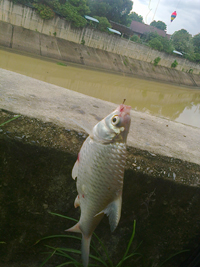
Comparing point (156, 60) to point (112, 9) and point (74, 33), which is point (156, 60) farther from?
point (74, 33)

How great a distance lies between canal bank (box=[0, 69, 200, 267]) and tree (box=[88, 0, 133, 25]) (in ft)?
69.9

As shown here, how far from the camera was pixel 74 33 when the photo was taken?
50.7ft

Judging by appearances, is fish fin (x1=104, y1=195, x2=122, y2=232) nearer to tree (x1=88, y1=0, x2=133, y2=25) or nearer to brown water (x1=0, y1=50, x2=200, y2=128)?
brown water (x1=0, y1=50, x2=200, y2=128)

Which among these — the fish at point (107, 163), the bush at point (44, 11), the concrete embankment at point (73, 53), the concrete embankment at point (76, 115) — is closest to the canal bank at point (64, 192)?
the concrete embankment at point (76, 115)

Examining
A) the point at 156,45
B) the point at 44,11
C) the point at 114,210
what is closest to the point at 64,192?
the point at 114,210

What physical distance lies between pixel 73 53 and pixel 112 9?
1086cm

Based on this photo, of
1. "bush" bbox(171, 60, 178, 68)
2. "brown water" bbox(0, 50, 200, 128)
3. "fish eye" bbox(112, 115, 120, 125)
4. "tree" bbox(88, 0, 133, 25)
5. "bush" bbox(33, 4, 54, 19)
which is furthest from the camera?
"bush" bbox(171, 60, 178, 68)

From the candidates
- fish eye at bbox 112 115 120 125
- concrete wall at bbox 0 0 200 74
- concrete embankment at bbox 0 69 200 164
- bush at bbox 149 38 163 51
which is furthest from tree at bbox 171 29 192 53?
fish eye at bbox 112 115 120 125

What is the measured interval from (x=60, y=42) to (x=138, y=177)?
14.8 meters

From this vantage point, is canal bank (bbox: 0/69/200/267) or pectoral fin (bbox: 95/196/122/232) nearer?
pectoral fin (bbox: 95/196/122/232)

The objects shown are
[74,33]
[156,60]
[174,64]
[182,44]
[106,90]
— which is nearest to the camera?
[106,90]

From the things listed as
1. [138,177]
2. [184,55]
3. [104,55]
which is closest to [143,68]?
[104,55]

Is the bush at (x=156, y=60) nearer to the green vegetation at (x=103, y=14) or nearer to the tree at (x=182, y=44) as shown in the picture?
the green vegetation at (x=103, y=14)

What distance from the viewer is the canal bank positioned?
43.1 inches
